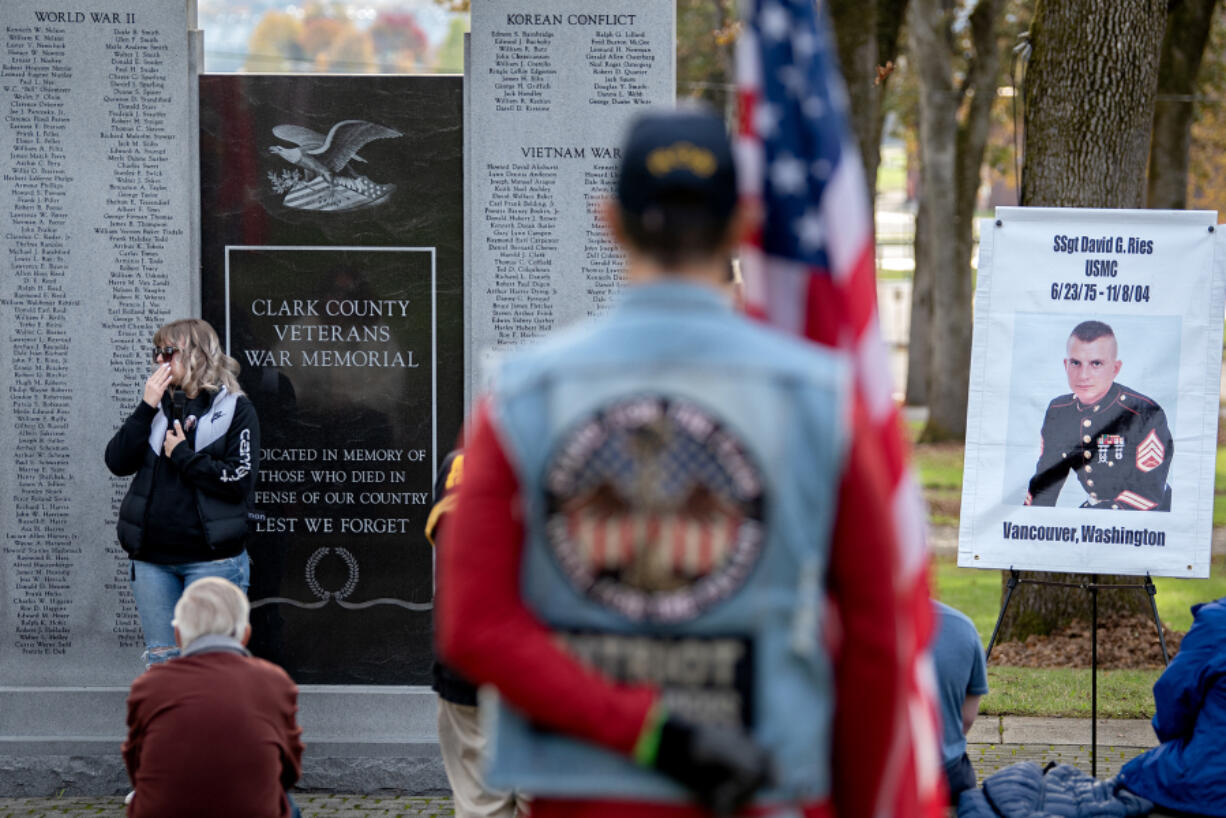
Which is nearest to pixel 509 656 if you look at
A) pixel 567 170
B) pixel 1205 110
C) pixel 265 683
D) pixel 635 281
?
pixel 635 281

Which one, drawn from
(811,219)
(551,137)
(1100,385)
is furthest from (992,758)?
(811,219)

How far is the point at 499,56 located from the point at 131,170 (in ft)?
5.86

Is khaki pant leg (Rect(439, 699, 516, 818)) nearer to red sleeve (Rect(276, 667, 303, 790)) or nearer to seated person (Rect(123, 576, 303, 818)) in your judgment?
red sleeve (Rect(276, 667, 303, 790))

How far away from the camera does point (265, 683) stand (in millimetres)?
4023

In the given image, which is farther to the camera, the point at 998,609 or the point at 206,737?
the point at 998,609

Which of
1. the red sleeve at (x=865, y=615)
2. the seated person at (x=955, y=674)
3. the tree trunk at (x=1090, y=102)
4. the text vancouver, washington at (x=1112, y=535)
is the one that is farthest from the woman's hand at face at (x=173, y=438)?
the tree trunk at (x=1090, y=102)

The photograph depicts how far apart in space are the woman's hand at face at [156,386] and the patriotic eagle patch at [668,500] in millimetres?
4541

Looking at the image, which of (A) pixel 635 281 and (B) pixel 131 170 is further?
(B) pixel 131 170

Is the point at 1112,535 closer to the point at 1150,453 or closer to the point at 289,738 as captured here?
the point at 1150,453

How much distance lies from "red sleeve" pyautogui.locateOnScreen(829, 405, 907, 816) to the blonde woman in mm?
4514

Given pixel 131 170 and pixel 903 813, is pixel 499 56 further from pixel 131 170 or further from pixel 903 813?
pixel 903 813

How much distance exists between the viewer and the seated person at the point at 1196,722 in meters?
4.64

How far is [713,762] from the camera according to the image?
1.99m

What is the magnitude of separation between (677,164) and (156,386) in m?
4.62
